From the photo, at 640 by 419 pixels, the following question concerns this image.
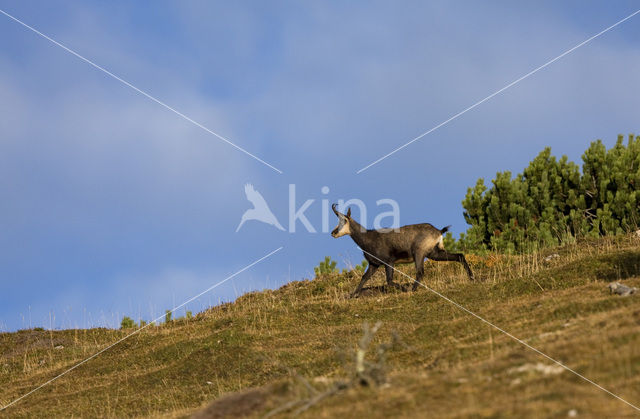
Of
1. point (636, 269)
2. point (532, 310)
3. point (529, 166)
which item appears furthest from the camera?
point (529, 166)

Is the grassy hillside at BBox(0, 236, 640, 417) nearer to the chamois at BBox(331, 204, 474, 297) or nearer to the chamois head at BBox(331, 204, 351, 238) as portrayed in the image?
the chamois at BBox(331, 204, 474, 297)

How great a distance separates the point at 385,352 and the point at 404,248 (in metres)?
9.95

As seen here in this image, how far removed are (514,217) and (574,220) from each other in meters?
2.16

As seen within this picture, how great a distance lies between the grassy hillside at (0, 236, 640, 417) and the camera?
7031 millimetres

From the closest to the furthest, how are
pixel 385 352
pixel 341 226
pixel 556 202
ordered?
pixel 385 352, pixel 341 226, pixel 556 202

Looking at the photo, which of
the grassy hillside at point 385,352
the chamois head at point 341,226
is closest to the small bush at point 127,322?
the grassy hillside at point 385,352

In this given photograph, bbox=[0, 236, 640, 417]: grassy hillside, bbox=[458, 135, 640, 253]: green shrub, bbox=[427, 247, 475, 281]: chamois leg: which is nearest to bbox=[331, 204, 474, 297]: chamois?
bbox=[427, 247, 475, 281]: chamois leg

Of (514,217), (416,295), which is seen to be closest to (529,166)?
(514,217)

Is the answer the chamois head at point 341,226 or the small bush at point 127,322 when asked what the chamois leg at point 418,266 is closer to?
the chamois head at point 341,226

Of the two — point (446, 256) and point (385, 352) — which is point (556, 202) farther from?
point (385, 352)

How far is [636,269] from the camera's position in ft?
49.8

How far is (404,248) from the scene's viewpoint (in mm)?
19125

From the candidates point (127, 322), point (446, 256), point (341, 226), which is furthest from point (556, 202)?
point (127, 322)

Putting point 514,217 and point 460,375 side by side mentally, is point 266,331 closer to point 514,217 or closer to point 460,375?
point 460,375
